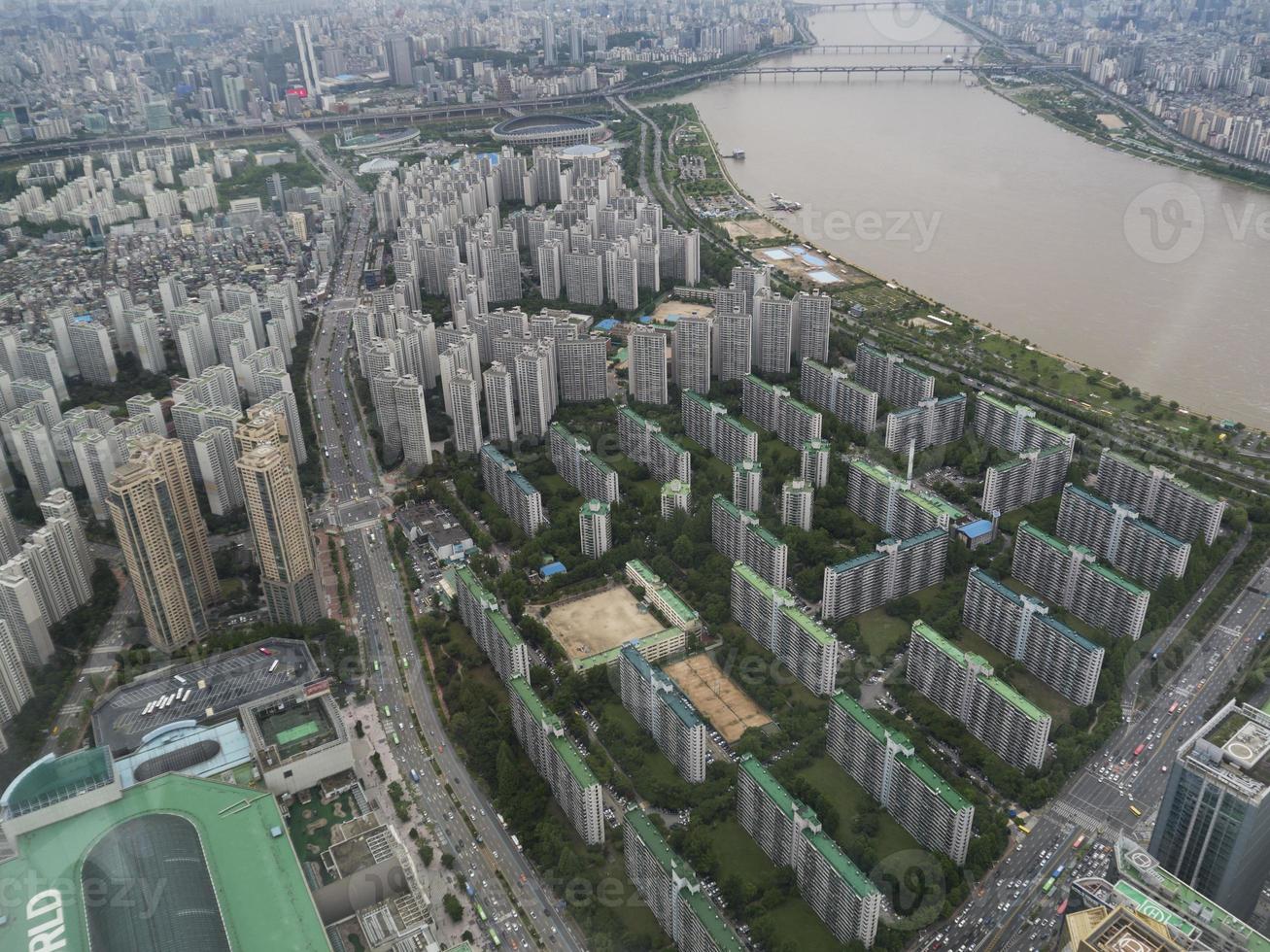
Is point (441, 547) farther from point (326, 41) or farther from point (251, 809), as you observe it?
point (326, 41)

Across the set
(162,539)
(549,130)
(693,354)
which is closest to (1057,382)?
(693,354)

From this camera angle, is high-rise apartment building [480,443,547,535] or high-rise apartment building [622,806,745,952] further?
high-rise apartment building [480,443,547,535]

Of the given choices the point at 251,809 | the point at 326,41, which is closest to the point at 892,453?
the point at 251,809

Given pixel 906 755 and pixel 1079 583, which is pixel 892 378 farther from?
pixel 906 755

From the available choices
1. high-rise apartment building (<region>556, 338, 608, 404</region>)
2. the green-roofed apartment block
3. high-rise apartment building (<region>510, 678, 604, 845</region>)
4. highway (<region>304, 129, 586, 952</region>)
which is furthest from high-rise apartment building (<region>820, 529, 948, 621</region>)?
high-rise apartment building (<region>556, 338, 608, 404</region>)

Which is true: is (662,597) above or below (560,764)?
below

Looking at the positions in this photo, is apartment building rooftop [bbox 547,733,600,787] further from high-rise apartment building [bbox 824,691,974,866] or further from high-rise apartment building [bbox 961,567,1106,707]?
high-rise apartment building [bbox 961,567,1106,707]

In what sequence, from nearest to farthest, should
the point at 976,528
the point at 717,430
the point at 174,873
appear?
the point at 174,873, the point at 976,528, the point at 717,430
